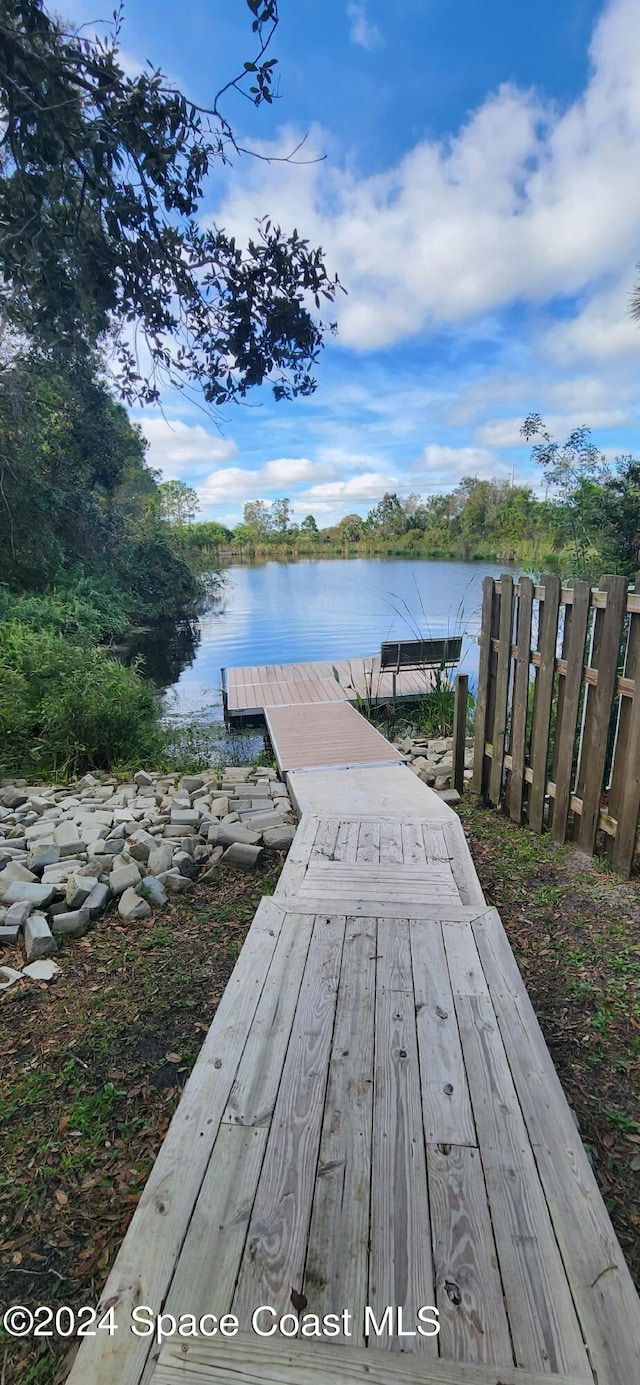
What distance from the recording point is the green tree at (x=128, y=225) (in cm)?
180

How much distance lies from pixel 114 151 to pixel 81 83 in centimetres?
17

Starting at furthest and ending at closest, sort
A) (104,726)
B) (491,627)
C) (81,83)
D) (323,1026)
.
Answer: (104,726) < (491,627) < (81,83) < (323,1026)

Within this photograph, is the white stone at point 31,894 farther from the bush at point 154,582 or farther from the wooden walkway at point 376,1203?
the bush at point 154,582

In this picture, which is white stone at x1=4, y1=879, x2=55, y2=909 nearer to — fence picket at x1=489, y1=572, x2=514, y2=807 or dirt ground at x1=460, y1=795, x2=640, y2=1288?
dirt ground at x1=460, y1=795, x2=640, y2=1288

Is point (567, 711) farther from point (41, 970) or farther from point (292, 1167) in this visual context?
point (41, 970)

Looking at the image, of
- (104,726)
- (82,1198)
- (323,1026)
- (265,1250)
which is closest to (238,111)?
(323,1026)

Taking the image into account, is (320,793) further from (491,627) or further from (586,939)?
(586,939)

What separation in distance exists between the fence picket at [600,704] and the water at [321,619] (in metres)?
2.59

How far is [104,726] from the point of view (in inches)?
201

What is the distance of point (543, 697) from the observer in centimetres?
306

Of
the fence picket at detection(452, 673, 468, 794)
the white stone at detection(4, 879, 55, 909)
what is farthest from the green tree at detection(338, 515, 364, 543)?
the white stone at detection(4, 879, 55, 909)

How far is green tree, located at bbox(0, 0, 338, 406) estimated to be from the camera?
1.80m

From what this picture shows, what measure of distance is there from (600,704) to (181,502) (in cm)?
3180

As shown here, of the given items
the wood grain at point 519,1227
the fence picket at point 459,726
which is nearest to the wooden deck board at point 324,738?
the fence picket at point 459,726
